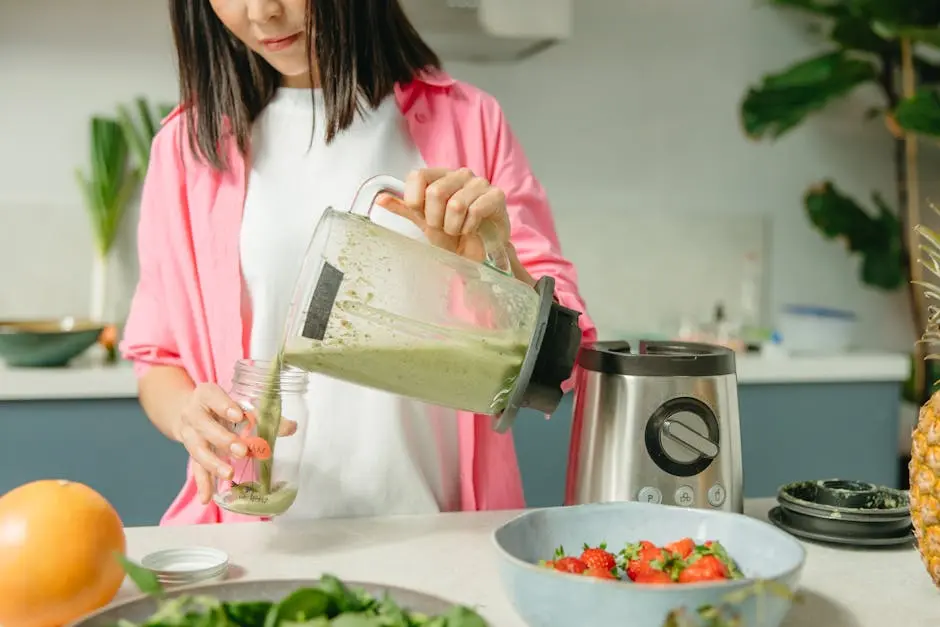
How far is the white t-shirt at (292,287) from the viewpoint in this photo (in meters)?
1.17

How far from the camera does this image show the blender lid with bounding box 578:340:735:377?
3.19 ft

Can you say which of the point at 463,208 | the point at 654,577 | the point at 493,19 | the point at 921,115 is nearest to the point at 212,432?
the point at 463,208

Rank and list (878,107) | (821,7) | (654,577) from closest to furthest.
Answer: (654,577), (821,7), (878,107)

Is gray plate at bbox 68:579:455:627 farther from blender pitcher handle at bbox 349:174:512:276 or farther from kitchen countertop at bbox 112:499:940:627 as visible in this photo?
blender pitcher handle at bbox 349:174:512:276

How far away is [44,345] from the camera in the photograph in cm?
197

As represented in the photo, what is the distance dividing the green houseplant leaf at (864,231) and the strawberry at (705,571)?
2139mm

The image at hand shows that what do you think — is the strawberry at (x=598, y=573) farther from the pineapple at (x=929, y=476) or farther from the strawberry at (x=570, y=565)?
the pineapple at (x=929, y=476)

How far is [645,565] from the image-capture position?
0.75 metres

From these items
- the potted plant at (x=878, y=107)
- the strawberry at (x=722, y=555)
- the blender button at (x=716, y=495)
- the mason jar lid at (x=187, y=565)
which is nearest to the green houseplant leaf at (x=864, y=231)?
the potted plant at (x=878, y=107)

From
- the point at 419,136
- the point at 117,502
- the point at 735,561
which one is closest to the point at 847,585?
the point at 735,561

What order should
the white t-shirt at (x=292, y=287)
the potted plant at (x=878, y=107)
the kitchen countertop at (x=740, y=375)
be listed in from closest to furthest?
the white t-shirt at (x=292, y=287), the kitchen countertop at (x=740, y=375), the potted plant at (x=878, y=107)

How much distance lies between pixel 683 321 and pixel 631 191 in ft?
1.31

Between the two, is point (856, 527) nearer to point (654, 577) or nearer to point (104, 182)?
point (654, 577)

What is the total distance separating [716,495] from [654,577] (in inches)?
11.7
